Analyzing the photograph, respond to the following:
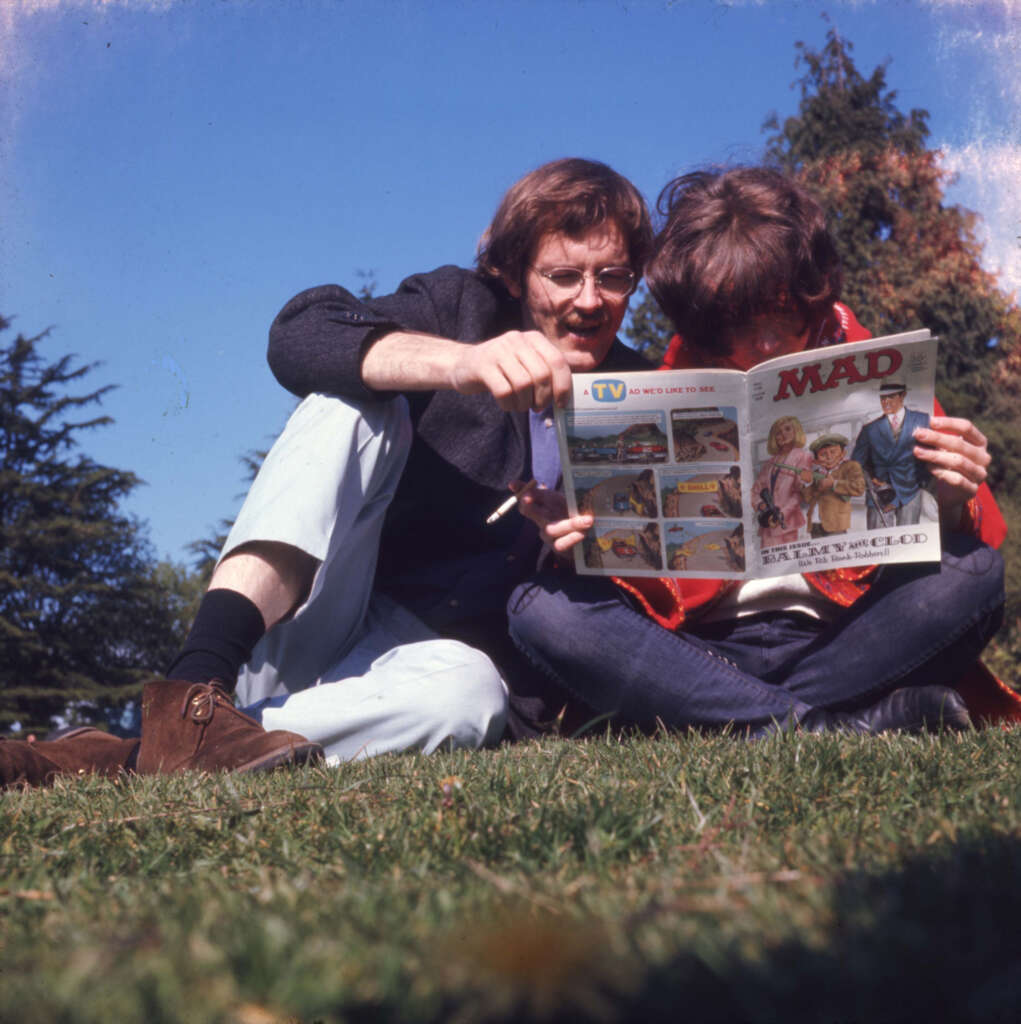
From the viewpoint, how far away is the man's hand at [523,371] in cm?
236

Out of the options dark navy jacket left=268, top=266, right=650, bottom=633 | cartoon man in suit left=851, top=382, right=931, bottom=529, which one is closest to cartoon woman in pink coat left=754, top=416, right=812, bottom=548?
cartoon man in suit left=851, top=382, right=931, bottom=529

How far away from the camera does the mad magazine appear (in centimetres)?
236

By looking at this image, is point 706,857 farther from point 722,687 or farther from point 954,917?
point 722,687

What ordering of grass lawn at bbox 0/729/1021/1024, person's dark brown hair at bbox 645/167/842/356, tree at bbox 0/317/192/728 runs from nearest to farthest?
grass lawn at bbox 0/729/1021/1024, person's dark brown hair at bbox 645/167/842/356, tree at bbox 0/317/192/728

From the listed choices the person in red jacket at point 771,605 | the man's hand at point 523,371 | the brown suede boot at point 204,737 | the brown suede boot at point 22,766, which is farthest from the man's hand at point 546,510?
the brown suede boot at point 22,766

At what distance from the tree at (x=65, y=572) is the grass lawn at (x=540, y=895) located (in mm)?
23792

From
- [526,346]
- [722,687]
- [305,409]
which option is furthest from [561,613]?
[305,409]

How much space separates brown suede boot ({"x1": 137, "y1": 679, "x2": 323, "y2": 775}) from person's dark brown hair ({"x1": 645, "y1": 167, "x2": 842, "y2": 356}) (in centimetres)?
166

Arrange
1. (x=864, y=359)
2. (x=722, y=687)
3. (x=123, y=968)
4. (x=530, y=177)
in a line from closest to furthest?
(x=123, y=968) < (x=864, y=359) < (x=722, y=687) < (x=530, y=177)

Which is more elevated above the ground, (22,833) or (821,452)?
(821,452)

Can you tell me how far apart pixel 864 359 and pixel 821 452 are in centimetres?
25

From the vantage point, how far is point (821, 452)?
2436 mm

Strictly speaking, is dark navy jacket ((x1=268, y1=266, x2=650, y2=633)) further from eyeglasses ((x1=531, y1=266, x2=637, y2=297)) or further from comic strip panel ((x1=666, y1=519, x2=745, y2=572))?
comic strip panel ((x1=666, y1=519, x2=745, y2=572))

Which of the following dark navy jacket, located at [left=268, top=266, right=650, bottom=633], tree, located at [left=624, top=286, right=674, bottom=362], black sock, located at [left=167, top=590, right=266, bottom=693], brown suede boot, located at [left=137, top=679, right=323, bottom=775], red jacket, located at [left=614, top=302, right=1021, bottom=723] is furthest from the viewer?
tree, located at [left=624, top=286, right=674, bottom=362]
